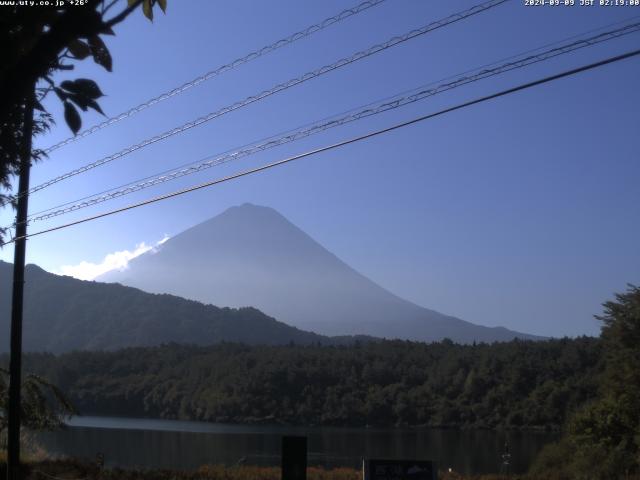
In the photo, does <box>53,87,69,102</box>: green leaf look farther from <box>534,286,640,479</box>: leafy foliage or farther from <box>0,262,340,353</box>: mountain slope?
<box>0,262,340,353</box>: mountain slope

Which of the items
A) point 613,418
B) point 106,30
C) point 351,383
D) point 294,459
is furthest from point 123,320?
point 106,30

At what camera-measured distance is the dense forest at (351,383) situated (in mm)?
66625

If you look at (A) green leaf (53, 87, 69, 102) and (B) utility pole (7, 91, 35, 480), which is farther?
(B) utility pole (7, 91, 35, 480)

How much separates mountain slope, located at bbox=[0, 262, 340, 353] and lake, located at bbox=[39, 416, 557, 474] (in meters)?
107

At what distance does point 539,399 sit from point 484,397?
25.2ft

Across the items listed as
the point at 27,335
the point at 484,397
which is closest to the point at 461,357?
the point at 484,397

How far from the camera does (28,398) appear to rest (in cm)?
2030

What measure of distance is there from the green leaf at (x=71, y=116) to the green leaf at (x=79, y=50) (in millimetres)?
247

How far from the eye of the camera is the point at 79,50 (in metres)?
3.51

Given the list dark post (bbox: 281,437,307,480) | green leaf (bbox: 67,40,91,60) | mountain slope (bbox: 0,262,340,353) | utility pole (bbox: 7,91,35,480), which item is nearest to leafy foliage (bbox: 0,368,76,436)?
utility pole (bbox: 7,91,35,480)

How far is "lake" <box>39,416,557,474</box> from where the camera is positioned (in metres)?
35.3

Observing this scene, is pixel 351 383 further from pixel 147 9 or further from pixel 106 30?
pixel 106 30

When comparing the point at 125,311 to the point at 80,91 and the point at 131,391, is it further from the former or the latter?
the point at 80,91

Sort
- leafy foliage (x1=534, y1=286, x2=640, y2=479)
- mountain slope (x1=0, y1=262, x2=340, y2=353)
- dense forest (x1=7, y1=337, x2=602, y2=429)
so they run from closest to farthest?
leafy foliage (x1=534, y1=286, x2=640, y2=479) < dense forest (x1=7, y1=337, x2=602, y2=429) < mountain slope (x1=0, y1=262, x2=340, y2=353)
